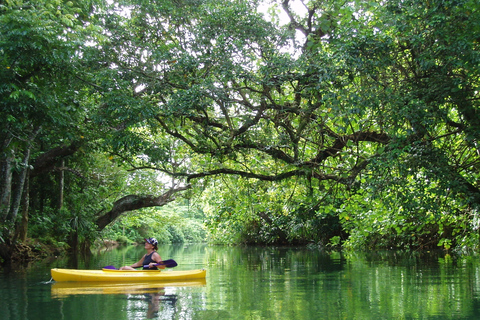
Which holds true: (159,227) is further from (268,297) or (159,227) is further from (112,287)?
(268,297)

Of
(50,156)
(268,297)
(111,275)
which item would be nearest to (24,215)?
(50,156)

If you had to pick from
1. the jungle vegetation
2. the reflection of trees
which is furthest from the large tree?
the reflection of trees

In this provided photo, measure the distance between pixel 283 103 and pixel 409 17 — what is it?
3.15m

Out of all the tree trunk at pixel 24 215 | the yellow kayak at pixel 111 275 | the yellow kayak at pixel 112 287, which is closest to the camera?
the yellow kayak at pixel 112 287

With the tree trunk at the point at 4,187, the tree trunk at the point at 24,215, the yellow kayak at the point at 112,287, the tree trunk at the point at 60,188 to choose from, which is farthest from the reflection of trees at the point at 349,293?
the tree trunk at the point at 60,188

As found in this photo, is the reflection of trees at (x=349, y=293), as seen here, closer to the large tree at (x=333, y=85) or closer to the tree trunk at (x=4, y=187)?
the large tree at (x=333, y=85)

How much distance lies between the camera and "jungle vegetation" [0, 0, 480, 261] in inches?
279

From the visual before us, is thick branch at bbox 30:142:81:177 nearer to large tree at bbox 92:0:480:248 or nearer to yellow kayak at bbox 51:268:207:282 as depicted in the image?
large tree at bbox 92:0:480:248

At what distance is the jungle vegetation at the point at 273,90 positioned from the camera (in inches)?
279

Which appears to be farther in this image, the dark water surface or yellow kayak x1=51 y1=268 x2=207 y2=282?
yellow kayak x1=51 y1=268 x2=207 y2=282

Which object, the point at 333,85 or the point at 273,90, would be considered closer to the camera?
the point at 333,85

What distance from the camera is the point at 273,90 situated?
10438 millimetres

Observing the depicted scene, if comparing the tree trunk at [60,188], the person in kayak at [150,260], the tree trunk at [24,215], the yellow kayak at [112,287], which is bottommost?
the yellow kayak at [112,287]

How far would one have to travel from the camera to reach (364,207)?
13.8 metres
